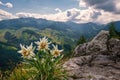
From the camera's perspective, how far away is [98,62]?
17281mm

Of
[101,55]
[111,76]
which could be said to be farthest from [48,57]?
[101,55]

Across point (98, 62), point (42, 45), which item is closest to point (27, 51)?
point (42, 45)

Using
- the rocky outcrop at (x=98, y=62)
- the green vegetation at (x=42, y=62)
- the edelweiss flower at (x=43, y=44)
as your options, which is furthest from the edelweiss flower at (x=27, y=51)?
the rocky outcrop at (x=98, y=62)

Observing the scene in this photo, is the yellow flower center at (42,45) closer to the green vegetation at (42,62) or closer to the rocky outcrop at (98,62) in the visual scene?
the green vegetation at (42,62)

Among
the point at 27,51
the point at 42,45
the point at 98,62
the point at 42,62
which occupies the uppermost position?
the point at 42,45

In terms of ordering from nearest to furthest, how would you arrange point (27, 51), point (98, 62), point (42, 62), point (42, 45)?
1. point (27, 51)
2. point (42, 45)
3. point (42, 62)
4. point (98, 62)

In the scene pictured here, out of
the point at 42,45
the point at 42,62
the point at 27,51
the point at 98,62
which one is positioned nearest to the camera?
the point at 27,51

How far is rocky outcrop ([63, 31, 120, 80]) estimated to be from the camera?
13425mm

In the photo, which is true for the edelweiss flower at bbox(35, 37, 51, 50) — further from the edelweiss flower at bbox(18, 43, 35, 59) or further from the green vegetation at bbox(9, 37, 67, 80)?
the edelweiss flower at bbox(18, 43, 35, 59)

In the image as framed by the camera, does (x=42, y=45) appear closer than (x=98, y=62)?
Yes

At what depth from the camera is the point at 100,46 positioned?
70.1ft

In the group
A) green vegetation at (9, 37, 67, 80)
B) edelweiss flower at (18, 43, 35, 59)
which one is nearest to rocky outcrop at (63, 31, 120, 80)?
green vegetation at (9, 37, 67, 80)

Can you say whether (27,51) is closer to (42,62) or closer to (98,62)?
(42,62)

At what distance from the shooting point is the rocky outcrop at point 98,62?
13.4m
